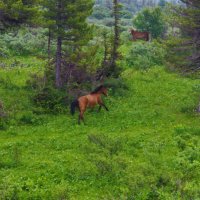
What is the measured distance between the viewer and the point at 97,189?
1422cm

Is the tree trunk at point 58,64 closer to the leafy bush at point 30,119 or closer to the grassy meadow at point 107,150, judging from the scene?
the grassy meadow at point 107,150

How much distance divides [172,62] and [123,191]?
12510 mm

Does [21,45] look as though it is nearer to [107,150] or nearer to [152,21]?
[152,21]

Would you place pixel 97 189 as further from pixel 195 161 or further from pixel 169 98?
pixel 169 98

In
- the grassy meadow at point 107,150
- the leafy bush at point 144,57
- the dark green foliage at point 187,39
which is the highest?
the dark green foliage at point 187,39

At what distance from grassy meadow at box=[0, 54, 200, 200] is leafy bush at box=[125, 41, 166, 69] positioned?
10.3m

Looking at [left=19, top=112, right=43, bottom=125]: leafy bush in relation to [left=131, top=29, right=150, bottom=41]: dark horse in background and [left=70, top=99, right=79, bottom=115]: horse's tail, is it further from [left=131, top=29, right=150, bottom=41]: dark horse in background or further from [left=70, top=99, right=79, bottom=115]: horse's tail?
[left=131, top=29, right=150, bottom=41]: dark horse in background

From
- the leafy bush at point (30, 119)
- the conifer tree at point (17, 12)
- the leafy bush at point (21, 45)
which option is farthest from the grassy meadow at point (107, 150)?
the leafy bush at point (21, 45)

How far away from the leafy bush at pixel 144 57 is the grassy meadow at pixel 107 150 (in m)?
10.3

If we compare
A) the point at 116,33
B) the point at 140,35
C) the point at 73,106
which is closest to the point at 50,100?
the point at 73,106

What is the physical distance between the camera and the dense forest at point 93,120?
14.3 m

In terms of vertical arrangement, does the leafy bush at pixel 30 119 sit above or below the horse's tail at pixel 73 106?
below

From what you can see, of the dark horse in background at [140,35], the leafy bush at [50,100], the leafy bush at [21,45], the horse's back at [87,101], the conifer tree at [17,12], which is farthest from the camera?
the dark horse in background at [140,35]

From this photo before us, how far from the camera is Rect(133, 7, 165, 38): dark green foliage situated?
51719mm
